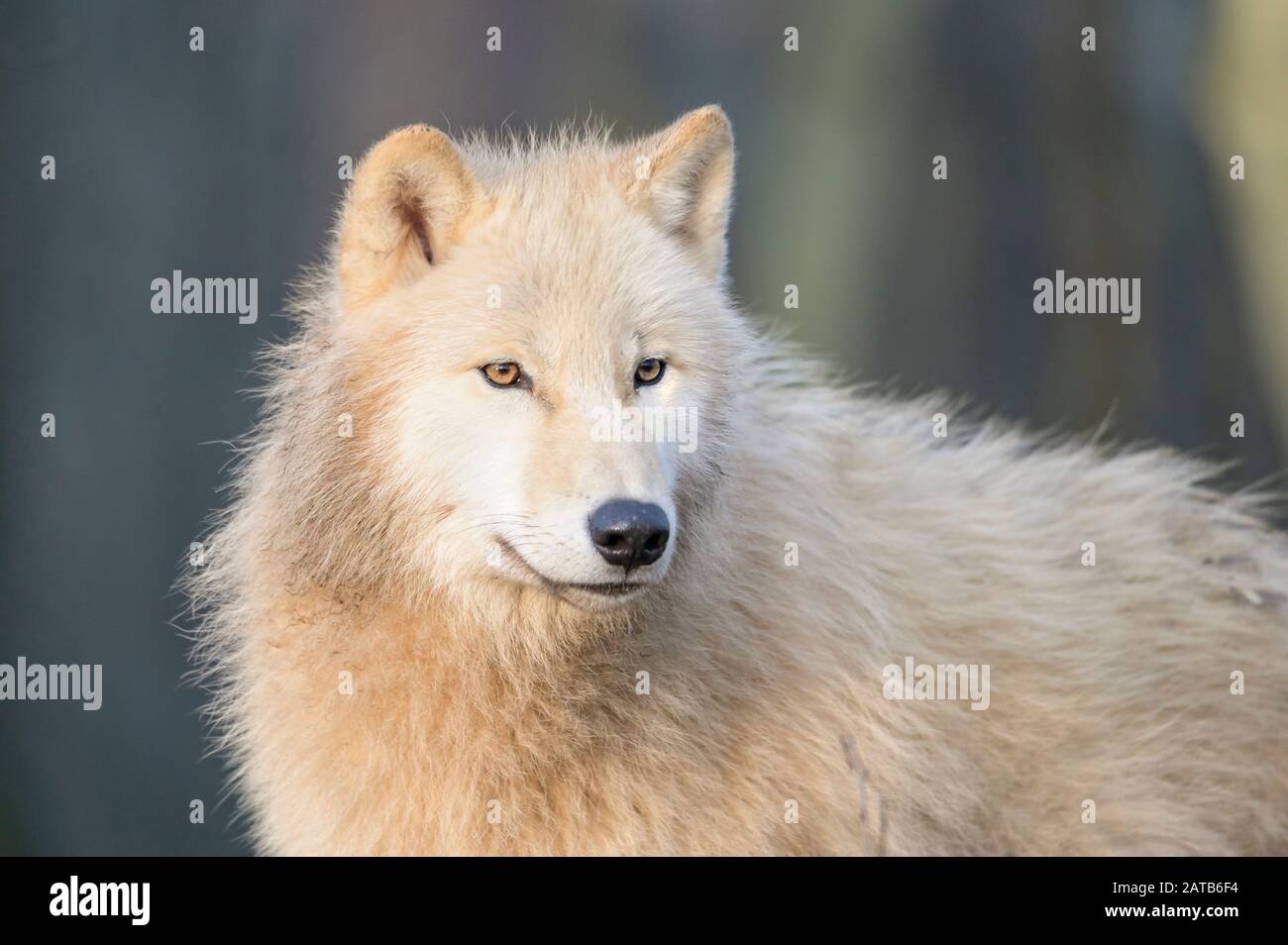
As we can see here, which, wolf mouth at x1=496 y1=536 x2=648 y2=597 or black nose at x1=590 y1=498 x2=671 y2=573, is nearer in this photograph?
black nose at x1=590 y1=498 x2=671 y2=573

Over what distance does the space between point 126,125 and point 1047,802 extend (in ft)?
17.7

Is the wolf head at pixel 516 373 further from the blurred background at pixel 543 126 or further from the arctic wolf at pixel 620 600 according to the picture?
the blurred background at pixel 543 126

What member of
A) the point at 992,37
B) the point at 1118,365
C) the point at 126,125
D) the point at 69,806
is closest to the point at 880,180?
the point at 992,37

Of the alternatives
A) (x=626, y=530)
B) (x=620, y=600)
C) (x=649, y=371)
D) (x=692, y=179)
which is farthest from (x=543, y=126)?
(x=626, y=530)

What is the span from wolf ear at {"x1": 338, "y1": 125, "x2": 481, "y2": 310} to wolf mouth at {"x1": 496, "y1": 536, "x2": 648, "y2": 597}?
0.85m

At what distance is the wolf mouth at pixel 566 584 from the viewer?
320cm

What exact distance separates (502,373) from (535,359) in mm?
99

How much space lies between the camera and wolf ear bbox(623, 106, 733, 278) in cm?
375

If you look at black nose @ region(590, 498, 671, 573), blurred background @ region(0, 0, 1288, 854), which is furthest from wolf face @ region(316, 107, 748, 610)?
blurred background @ region(0, 0, 1288, 854)

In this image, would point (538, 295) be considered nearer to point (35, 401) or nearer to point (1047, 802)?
point (1047, 802)

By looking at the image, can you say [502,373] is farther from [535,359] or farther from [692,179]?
[692,179]

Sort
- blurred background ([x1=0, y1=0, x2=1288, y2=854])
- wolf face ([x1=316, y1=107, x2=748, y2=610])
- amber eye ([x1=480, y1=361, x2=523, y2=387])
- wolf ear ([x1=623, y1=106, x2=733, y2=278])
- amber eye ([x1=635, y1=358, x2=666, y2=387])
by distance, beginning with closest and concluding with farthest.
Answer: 1. wolf face ([x1=316, y1=107, x2=748, y2=610])
2. amber eye ([x1=480, y1=361, x2=523, y2=387])
3. amber eye ([x1=635, y1=358, x2=666, y2=387])
4. wolf ear ([x1=623, y1=106, x2=733, y2=278])
5. blurred background ([x1=0, y1=0, x2=1288, y2=854])

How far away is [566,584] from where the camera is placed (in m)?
3.22

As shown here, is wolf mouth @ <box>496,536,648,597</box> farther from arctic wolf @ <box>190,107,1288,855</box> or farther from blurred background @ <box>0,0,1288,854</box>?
blurred background @ <box>0,0,1288,854</box>
